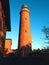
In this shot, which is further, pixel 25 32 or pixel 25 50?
pixel 25 32

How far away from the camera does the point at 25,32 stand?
5384cm

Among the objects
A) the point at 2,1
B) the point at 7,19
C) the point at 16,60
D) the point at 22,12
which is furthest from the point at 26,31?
the point at 16,60

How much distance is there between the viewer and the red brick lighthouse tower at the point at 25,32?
168 ft

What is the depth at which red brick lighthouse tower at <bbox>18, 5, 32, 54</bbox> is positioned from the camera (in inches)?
2021

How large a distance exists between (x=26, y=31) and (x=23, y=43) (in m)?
4.14

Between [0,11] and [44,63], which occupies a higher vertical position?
[0,11]

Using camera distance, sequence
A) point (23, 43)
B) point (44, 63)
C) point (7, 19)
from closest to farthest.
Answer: point (44, 63), point (7, 19), point (23, 43)

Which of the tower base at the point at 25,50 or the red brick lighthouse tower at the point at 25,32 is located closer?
the tower base at the point at 25,50

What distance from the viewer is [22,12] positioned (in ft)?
193

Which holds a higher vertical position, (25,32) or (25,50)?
(25,32)

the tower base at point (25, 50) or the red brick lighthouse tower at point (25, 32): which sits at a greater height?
the red brick lighthouse tower at point (25, 32)

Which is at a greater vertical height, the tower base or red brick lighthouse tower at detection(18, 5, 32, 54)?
red brick lighthouse tower at detection(18, 5, 32, 54)

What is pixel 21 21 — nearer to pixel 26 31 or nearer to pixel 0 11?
pixel 26 31

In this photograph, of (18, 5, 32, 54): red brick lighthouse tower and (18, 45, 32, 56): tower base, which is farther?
(18, 5, 32, 54): red brick lighthouse tower
